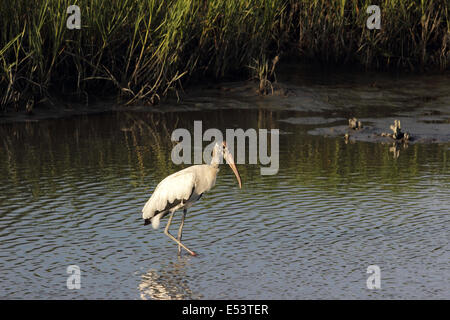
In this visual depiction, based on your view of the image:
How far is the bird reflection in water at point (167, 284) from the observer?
6.37 metres

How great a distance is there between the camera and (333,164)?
1066 cm

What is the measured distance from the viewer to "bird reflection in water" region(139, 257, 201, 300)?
20.9 ft

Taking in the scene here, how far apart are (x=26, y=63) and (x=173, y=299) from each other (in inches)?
299

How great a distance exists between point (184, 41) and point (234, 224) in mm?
6796

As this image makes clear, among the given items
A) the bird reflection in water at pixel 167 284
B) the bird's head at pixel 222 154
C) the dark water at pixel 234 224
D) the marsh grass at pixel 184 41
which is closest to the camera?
the bird reflection in water at pixel 167 284

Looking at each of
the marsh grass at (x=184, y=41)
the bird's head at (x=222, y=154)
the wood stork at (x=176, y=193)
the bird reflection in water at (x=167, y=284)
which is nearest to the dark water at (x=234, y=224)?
the bird reflection in water at (x=167, y=284)

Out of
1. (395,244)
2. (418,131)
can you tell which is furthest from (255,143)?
→ (395,244)

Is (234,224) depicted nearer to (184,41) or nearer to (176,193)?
(176,193)

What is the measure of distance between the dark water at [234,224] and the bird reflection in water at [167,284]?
13 mm

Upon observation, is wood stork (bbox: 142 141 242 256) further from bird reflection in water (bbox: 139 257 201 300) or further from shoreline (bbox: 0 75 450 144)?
shoreline (bbox: 0 75 450 144)

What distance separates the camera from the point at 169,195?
771cm

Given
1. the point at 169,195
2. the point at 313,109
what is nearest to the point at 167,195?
the point at 169,195

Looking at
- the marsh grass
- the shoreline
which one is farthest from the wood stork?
the marsh grass

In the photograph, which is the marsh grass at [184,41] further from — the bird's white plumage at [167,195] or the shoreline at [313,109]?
the bird's white plumage at [167,195]
